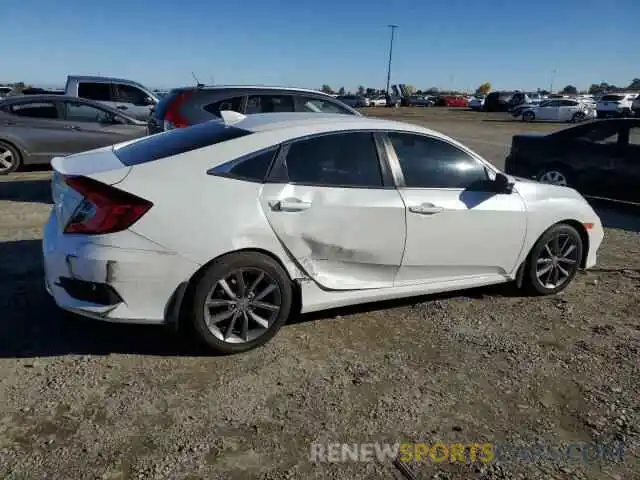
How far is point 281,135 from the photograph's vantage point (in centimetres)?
385

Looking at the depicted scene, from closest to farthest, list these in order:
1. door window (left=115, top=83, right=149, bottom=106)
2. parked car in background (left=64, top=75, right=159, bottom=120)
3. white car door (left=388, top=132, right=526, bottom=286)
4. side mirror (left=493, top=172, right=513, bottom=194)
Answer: white car door (left=388, top=132, right=526, bottom=286)
side mirror (left=493, top=172, right=513, bottom=194)
parked car in background (left=64, top=75, right=159, bottom=120)
door window (left=115, top=83, right=149, bottom=106)

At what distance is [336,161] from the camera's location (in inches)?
156

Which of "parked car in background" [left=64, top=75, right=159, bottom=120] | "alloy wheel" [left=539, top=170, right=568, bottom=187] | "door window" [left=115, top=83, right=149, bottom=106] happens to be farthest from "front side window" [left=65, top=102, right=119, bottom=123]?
"alloy wheel" [left=539, top=170, right=568, bottom=187]

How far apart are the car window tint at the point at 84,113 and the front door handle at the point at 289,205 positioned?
8.45 m

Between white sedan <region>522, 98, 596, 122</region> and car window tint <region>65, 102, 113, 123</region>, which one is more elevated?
white sedan <region>522, 98, 596, 122</region>

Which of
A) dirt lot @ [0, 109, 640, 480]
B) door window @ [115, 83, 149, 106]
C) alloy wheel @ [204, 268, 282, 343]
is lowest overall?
dirt lot @ [0, 109, 640, 480]

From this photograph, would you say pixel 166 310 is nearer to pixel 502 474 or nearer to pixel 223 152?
pixel 223 152

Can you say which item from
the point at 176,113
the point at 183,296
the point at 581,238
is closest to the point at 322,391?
the point at 183,296

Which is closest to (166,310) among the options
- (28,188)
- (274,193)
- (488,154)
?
(274,193)

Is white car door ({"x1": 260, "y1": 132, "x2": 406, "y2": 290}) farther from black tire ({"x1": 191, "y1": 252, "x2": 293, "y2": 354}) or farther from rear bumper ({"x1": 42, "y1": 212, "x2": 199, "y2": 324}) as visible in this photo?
rear bumper ({"x1": 42, "y1": 212, "x2": 199, "y2": 324})

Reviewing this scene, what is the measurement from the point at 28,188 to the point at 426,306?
7.25 m

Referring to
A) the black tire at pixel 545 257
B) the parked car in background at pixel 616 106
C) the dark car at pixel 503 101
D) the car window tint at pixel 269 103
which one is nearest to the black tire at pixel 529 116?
the parked car in background at pixel 616 106

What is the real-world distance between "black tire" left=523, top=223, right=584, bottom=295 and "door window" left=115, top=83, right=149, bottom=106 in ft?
40.8

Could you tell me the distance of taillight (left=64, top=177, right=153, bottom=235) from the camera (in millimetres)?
3295
